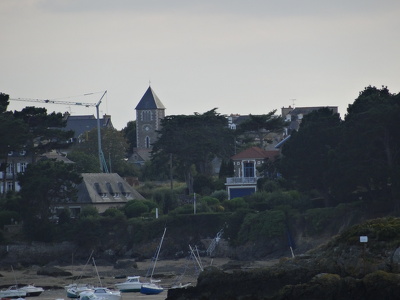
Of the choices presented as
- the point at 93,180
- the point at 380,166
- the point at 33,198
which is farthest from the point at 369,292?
the point at 93,180

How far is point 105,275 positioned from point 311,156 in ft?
53.9

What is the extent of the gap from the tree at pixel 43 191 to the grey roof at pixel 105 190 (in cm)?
300

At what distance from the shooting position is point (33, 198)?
10000 centimetres

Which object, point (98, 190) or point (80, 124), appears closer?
point (98, 190)

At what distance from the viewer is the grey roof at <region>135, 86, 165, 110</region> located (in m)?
168

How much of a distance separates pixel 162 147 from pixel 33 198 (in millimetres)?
20280

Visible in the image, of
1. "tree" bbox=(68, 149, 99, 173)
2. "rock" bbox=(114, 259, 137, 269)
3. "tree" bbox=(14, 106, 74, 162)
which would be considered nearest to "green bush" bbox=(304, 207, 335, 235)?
"rock" bbox=(114, 259, 137, 269)

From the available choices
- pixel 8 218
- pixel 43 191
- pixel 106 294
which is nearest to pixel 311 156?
pixel 43 191

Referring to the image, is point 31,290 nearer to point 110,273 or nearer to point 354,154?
point 110,273

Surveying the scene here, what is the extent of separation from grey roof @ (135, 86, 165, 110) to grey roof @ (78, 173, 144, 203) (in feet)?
184

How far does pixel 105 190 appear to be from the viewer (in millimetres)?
109062

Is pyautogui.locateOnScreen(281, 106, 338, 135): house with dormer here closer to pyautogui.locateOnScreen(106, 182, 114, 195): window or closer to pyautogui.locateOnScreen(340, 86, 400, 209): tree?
pyautogui.locateOnScreen(106, 182, 114, 195): window

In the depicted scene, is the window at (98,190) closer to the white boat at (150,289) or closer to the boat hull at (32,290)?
the boat hull at (32,290)

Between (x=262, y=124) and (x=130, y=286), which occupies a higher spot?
(x=262, y=124)
